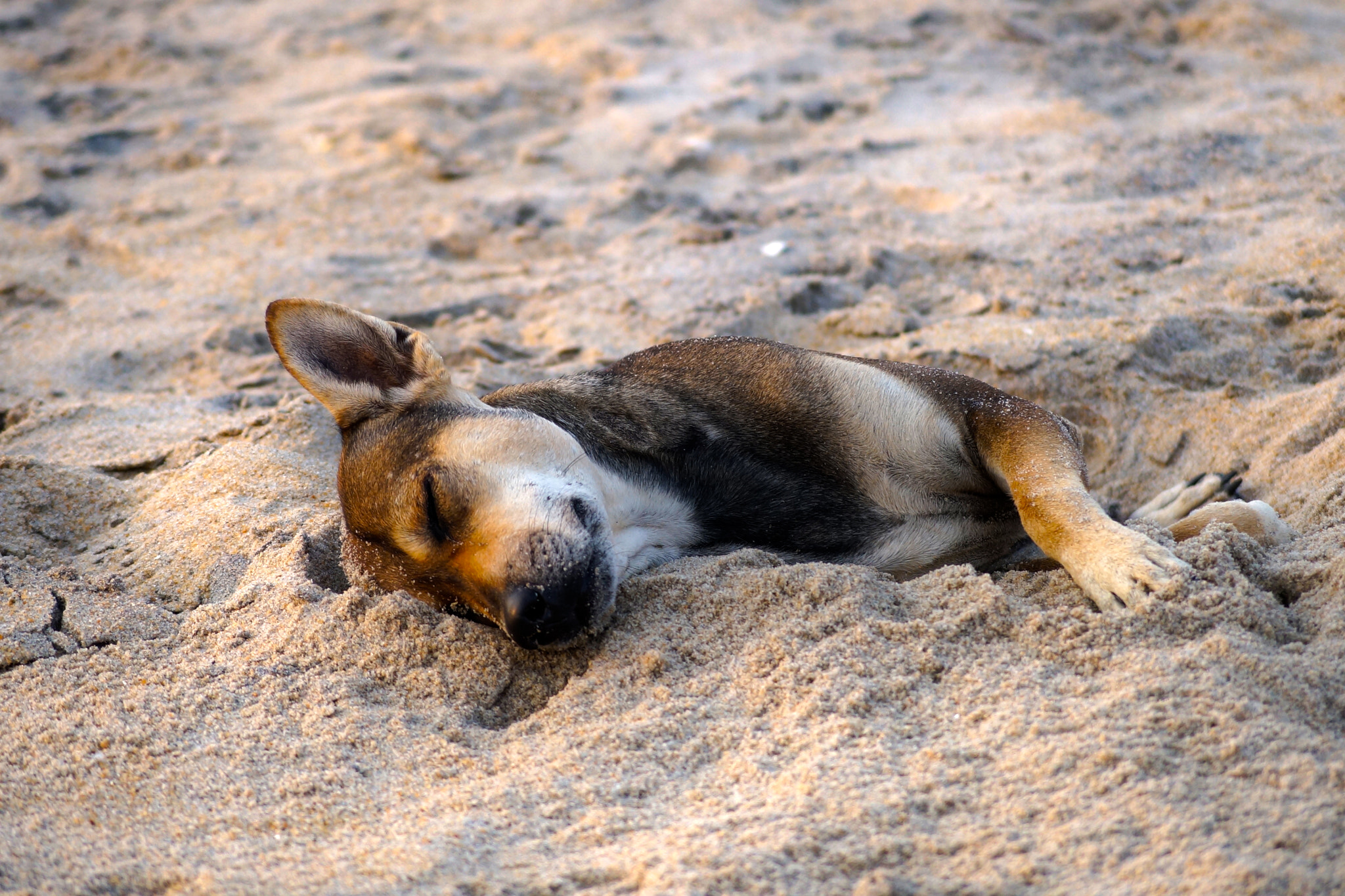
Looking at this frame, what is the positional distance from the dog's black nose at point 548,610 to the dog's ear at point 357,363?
107cm

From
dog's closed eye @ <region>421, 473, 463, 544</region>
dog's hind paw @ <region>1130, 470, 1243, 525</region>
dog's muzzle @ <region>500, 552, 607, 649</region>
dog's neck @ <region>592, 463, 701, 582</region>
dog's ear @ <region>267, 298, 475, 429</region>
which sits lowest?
dog's hind paw @ <region>1130, 470, 1243, 525</region>

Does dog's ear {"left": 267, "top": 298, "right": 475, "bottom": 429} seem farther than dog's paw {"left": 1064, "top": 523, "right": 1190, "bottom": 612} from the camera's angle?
Yes

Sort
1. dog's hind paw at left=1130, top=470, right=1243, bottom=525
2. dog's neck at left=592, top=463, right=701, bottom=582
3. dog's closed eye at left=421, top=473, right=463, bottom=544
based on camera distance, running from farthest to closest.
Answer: dog's hind paw at left=1130, top=470, right=1243, bottom=525, dog's neck at left=592, top=463, right=701, bottom=582, dog's closed eye at left=421, top=473, right=463, bottom=544

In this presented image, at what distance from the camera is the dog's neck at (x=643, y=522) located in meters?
3.62

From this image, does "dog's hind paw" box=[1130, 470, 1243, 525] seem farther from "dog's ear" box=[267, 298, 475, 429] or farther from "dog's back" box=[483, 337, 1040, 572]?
"dog's ear" box=[267, 298, 475, 429]

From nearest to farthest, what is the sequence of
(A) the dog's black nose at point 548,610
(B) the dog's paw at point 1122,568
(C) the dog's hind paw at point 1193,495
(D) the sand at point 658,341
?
(D) the sand at point 658,341, (B) the dog's paw at point 1122,568, (A) the dog's black nose at point 548,610, (C) the dog's hind paw at point 1193,495

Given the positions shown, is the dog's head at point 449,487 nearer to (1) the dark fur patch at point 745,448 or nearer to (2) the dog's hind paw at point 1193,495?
(1) the dark fur patch at point 745,448

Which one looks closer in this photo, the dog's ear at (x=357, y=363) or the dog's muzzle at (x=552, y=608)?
the dog's muzzle at (x=552, y=608)

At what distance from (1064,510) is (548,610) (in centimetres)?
163

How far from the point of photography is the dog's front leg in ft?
9.80

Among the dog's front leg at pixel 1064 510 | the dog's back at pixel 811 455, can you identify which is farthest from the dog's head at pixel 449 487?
the dog's front leg at pixel 1064 510

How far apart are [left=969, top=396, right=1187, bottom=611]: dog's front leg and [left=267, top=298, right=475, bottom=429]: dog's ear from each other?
1914 millimetres

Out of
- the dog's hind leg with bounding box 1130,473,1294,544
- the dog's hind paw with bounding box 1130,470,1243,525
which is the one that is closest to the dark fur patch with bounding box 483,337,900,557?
the dog's hind leg with bounding box 1130,473,1294,544

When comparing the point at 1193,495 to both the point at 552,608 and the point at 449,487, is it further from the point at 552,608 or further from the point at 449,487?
the point at 449,487
